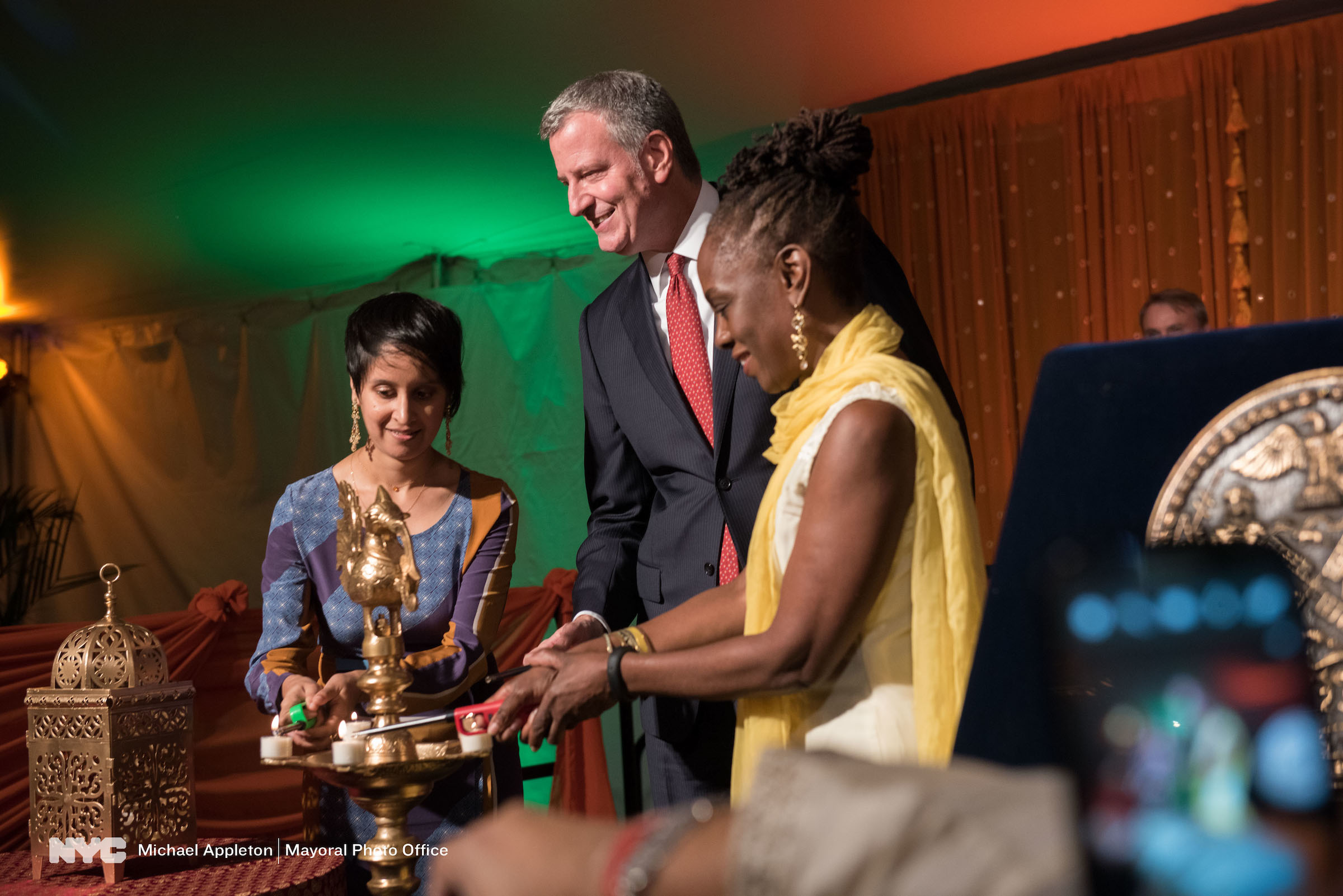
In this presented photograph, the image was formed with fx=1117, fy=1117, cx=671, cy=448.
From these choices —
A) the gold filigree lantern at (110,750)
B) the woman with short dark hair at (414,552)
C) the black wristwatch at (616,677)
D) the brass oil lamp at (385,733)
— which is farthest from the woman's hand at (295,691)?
the black wristwatch at (616,677)

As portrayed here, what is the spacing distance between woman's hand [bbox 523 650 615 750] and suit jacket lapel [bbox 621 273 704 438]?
71cm

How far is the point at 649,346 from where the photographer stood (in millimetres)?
2207

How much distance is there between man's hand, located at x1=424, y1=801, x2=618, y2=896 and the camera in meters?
0.65

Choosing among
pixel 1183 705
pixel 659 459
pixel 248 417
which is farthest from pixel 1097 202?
pixel 248 417

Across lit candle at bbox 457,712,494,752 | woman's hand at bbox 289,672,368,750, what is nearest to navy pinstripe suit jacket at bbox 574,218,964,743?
woman's hand at bbox 289,672,368,750

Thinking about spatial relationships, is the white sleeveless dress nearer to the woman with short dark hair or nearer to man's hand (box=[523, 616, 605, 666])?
man's hand (box=[523, 616, 605, 666])

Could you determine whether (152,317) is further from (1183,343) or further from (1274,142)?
(1183,343)

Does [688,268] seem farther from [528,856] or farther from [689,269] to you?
[528,856]

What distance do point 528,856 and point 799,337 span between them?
93cm

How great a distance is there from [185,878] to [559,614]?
110 inches

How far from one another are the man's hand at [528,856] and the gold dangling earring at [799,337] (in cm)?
87

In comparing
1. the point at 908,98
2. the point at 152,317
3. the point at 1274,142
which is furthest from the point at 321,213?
the point at 1274,142

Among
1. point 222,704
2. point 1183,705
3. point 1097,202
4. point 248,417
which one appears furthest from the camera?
point 248,417

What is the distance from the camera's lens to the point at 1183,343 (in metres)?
0.88
